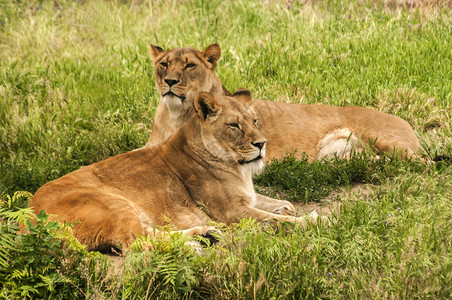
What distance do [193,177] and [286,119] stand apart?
247 centimetres

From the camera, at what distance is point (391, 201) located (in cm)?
540

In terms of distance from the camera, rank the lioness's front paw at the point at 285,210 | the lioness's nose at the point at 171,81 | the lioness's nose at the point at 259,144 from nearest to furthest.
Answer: the lioness's nose at the point at 259,144
the lioness's front paw at the point at 285,210
the lioness's nose at the point at 171,81

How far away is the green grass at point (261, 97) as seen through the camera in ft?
12.9

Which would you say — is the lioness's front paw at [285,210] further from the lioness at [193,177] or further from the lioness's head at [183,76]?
the lioness's head at [183,76]

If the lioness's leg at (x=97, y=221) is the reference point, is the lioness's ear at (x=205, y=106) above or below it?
above

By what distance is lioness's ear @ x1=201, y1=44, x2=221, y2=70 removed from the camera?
6.93 m

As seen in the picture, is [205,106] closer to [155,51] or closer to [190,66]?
[190,66]

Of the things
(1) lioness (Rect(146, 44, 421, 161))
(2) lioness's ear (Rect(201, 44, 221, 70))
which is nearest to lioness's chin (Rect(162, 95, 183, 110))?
(1) lioness (Rect(146, 44, 421, 161))

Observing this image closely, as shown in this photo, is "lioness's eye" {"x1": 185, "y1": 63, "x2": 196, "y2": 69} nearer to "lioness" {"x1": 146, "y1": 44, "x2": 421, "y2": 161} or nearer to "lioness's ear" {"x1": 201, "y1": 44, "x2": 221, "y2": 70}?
"lioness" {"x1": 146, "y1": 44, "x2": 421, "y2": 161}

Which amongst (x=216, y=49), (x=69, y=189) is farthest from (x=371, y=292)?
(x=216, y=49)

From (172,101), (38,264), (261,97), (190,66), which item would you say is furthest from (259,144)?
(261,97)

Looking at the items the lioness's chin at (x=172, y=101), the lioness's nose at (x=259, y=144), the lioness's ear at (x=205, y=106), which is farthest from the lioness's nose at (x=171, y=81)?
the lioness's nose at (x=259, y=144)

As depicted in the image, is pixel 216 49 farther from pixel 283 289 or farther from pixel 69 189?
pixel 283 289

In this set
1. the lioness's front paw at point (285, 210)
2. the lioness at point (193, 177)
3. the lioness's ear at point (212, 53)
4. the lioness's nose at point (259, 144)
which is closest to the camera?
the lioness at point (193, 177)
